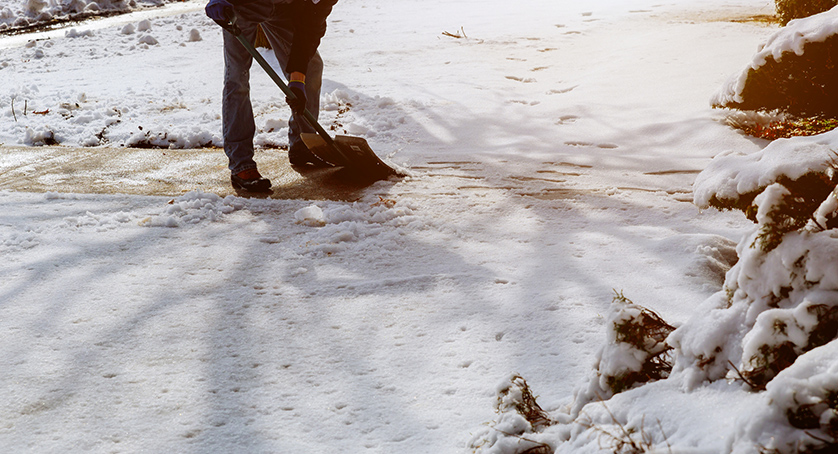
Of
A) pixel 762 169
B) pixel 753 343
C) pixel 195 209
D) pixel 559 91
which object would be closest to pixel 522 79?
pixel 559 91

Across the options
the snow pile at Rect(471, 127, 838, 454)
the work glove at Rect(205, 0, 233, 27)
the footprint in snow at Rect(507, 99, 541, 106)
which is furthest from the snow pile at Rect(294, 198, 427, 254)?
the footprint in snow at Rect(507, 99, 541, 106)

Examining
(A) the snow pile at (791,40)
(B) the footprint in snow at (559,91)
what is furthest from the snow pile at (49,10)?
(A) the snow pile at (791,40)

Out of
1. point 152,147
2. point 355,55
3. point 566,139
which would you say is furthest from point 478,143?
point 355,55

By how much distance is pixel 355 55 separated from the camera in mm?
8570

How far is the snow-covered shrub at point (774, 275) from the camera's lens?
1217 millimetres

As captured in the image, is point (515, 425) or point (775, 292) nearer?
point (775, 292)

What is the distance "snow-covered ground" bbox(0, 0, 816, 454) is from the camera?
1764 mm

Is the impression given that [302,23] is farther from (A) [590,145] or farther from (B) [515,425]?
(B) [515,425]

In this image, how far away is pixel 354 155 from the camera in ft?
13.0

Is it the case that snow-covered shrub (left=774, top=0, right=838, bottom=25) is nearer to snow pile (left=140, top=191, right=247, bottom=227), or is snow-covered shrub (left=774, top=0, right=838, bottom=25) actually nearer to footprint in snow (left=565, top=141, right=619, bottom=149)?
footprint in snow (left=565, top=141, right=619, bottom=149)

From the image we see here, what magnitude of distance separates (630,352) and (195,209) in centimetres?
269

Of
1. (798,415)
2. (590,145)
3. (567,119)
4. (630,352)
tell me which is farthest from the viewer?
(567,119)

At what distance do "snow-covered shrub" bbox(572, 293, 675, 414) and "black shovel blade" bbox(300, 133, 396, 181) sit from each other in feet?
8.66

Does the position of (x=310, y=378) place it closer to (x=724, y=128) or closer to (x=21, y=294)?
(x=21, y=294)
